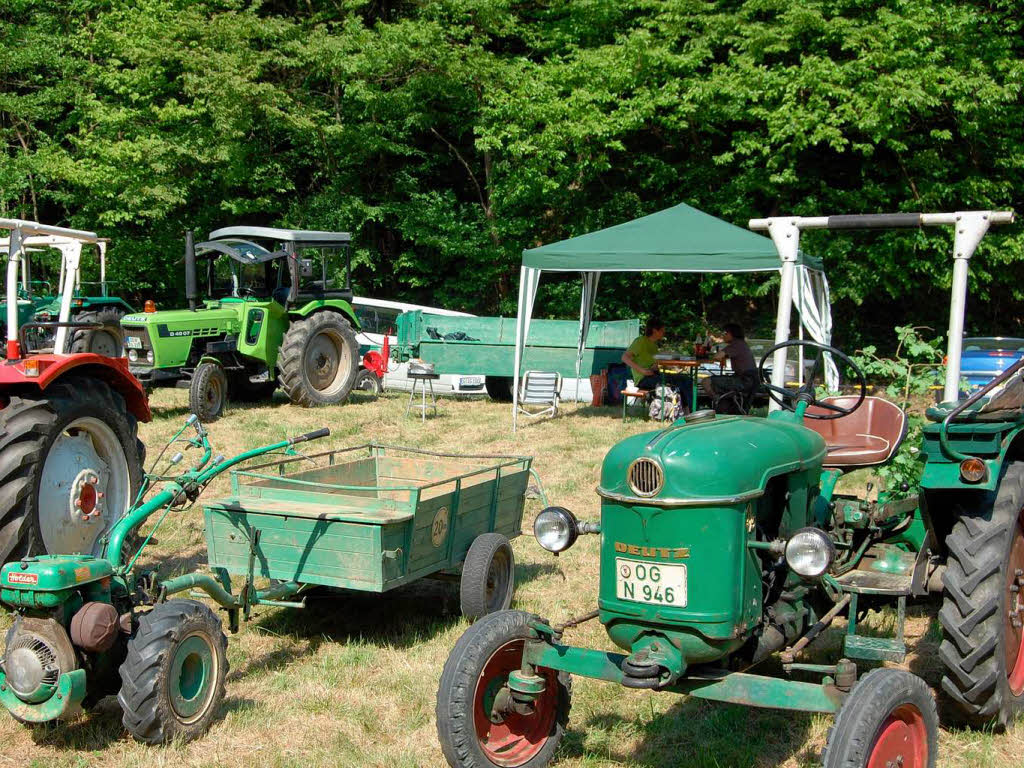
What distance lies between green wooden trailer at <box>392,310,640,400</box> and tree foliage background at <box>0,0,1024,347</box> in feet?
14.7

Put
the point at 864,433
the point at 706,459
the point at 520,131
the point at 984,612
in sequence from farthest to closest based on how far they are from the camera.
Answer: the point at 520,131, the point at 864,433, the point at 984,612, the point at 706,459

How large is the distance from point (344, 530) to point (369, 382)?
9.28 metres

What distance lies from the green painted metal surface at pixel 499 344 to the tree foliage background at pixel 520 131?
4.34 m

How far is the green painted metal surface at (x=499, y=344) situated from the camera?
13.7 meters

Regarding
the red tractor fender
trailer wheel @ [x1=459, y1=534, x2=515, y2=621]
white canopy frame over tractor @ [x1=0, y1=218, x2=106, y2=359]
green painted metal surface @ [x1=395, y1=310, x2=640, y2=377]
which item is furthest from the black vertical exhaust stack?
trailer wheel @ [x1=459, y1=534, x2=515, y2=621]

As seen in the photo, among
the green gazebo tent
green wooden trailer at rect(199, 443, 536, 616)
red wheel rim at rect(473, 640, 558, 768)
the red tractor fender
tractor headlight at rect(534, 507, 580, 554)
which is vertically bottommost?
red wheel rim at rect(473, 640, 558, 768)

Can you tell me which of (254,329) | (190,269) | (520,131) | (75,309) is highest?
(520,131)

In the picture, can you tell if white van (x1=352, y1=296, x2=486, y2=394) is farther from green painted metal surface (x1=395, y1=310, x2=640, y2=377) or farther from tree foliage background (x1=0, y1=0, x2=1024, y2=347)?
tree foliage background (x1=0, y1=0, x2=1024, y2=347)

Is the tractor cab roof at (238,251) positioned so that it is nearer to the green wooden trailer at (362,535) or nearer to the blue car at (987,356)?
the green wooden trailer at (362,535)

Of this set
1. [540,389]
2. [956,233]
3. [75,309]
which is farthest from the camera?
[540,389]

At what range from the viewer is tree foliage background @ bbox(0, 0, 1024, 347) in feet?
51.7

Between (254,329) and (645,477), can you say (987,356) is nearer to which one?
(254,329)

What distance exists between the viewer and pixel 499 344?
13.9 meters

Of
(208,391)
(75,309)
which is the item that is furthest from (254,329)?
(75,309)
